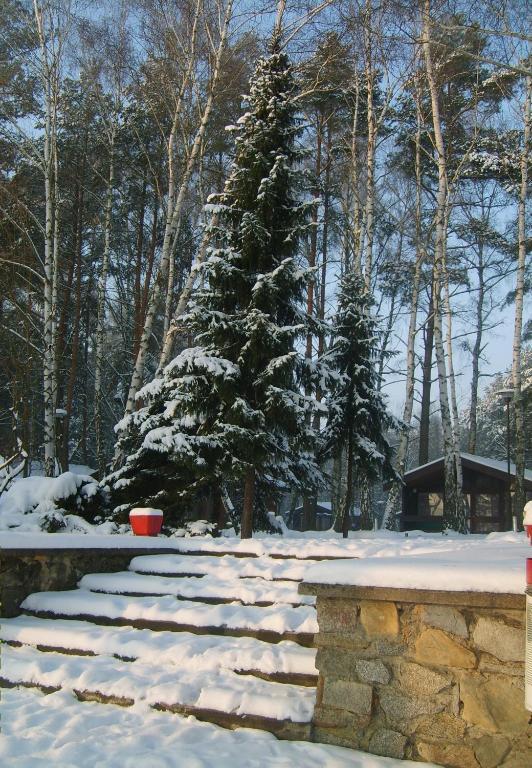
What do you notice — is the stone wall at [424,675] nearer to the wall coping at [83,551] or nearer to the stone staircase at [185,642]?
the stone staircase at [185,642]

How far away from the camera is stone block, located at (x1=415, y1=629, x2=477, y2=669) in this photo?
2.82 metres

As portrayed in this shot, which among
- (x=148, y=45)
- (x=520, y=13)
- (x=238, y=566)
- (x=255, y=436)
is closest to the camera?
(x=238, y=566)

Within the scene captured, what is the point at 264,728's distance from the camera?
10.6 ft

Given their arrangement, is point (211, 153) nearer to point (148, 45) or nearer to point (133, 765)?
point (148, 45)

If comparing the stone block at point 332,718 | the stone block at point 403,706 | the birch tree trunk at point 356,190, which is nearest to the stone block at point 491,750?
the stone block at point 403,706

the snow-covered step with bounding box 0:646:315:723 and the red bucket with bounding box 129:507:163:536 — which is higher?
the red bucket with bounding box 129:507:163:536

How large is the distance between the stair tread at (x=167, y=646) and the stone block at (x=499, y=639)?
3.81ft

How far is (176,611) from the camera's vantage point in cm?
450

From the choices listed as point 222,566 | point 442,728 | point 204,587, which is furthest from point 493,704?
point 222,566

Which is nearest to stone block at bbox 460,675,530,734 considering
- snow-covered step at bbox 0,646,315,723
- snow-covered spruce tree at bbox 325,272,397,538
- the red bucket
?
snow-covered step at bbox 0,646,315,723

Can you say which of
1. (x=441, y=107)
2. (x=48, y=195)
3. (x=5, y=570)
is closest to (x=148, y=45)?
(x=48, y=195)

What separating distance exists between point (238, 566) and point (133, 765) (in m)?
2.51

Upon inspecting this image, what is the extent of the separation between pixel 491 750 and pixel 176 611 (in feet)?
7.88

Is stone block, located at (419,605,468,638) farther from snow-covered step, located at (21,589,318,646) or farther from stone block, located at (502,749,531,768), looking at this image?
snow-covered step, located at (21,589,318,646)
